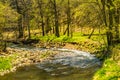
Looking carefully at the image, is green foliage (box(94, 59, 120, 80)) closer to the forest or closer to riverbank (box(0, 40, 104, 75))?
the forest

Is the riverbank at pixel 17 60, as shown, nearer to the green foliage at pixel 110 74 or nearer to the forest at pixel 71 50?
the forest at pixel 71 50

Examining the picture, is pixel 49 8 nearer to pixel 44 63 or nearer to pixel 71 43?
pixel 71 43

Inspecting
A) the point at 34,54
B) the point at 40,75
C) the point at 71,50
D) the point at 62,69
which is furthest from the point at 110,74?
the point at 71,50

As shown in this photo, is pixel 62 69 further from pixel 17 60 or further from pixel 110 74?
pixel 110 74

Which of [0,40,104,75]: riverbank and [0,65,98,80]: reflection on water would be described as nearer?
[0,65,98,80]: reflection on water

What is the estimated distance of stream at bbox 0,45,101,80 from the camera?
28.5 meters

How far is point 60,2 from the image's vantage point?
226 feet

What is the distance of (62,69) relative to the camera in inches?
1291

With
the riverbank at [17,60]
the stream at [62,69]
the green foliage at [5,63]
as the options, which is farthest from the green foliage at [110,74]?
the green foliage at [5,63]

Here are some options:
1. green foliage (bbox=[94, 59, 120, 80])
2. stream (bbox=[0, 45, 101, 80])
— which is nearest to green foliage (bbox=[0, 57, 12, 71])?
stream (bbox=[0, 45, 101, 80])

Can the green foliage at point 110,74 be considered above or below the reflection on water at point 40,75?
above

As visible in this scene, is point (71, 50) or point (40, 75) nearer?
point (40, 75)

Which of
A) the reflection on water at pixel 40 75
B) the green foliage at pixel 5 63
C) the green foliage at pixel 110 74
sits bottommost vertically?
the reflection on water at pixel 40 75

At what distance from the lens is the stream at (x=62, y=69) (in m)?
28.5
